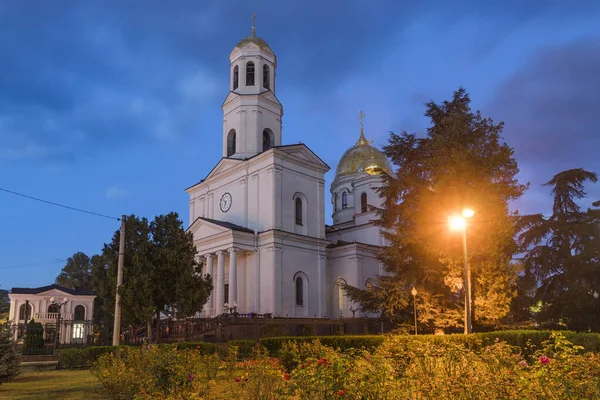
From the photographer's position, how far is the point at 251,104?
4528 cm

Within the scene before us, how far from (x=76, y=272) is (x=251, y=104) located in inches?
1984

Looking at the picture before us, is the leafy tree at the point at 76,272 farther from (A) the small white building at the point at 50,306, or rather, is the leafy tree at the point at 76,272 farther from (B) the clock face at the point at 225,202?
(B) the clock face at the point at 225,202

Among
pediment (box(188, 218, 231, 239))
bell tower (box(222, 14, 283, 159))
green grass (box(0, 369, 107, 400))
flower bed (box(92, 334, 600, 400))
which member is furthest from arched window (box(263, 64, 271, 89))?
flower bed (box(92, 334, 600, 400))

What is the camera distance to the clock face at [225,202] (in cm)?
4447

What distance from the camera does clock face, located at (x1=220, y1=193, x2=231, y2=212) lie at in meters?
44.5

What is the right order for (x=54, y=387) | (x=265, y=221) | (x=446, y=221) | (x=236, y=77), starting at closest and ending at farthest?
(x=54, y=387) < (x=446, y=221) < (x=265, y=221) < (x=236, y=77)

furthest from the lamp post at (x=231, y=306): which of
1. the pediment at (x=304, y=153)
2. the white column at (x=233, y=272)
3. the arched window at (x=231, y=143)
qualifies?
the arched window at (x=231, y=143)

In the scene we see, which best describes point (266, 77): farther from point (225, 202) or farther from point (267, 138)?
point (225, 202)

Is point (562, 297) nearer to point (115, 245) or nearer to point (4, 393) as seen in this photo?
point (115, 245)

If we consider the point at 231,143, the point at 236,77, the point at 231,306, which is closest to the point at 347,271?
the point at 231,306

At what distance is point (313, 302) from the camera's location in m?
41.7

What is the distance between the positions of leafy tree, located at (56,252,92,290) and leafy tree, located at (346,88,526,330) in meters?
60.6

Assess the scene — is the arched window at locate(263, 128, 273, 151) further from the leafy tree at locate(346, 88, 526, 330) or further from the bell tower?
the leafy tree at locate(346, 88, 526, 330)

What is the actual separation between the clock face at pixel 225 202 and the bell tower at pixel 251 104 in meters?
3.64
